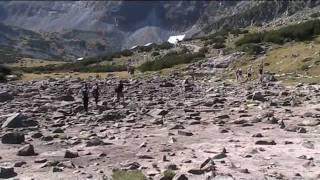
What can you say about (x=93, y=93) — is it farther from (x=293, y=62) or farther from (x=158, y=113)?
(x=293, y=62)

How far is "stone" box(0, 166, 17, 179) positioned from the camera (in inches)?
647

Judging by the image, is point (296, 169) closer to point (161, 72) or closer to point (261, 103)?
point (261, 103)

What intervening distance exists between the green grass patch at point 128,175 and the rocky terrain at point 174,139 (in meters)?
0.54

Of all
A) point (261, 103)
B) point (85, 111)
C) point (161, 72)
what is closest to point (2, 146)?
point (85, 111)

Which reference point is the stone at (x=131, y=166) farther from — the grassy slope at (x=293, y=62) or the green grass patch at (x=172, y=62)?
the green grass patch at (x=172, y=62)

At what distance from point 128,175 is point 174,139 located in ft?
25.1

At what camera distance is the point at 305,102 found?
111ft

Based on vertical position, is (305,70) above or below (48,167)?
above

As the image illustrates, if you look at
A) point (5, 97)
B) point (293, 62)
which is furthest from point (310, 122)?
point (293, 62)

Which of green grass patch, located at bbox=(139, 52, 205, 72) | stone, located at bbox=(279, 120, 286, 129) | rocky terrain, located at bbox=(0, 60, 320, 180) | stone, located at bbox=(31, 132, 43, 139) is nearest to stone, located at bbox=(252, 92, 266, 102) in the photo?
rocky terrain, located at bbox=(0, 60, 320, 180)

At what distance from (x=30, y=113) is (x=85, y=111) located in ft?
9.93

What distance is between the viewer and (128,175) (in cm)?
1523

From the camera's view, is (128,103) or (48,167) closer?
(48,167)

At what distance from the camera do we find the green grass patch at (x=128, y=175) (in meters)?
15.1
